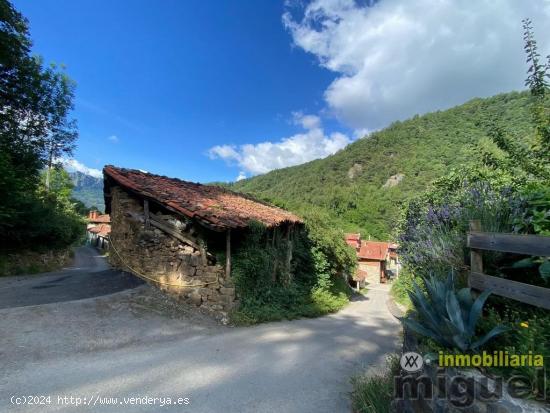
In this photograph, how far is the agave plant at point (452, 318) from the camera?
2529 mm

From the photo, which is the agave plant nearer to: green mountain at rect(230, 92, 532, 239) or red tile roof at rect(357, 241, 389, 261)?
red tile roof at rect(357, 241, 389, 261)

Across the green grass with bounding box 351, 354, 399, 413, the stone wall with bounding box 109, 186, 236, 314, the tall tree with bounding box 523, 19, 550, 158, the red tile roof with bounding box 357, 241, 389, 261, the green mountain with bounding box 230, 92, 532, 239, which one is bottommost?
the red tile roof with bounding box 357, 241, 389, 261

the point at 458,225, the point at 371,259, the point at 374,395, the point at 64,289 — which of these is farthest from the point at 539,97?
the point at 371,259

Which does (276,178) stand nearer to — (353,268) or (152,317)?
(353,268)

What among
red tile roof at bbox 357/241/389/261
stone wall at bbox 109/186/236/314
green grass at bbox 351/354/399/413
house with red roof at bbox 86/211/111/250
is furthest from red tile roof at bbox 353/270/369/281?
house with red roof at bbox 86/211/111/250

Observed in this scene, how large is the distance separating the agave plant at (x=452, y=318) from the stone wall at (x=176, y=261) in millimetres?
5199

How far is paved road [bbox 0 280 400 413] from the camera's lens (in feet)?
12.1

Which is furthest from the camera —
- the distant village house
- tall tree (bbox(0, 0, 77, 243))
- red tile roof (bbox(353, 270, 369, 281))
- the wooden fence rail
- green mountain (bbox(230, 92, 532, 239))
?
green mountain (bbox(230, 92, 532, 239))

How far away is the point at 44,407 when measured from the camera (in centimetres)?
334

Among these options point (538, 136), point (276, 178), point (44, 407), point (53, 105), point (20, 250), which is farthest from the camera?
point (276, 178)

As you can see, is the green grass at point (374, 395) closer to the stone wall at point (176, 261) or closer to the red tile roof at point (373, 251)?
the stone wall at point (176, 261)

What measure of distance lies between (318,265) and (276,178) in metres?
76.5

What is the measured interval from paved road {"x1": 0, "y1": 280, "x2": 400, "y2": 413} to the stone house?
3.30 feet

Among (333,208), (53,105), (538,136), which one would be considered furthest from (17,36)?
(333,208)
